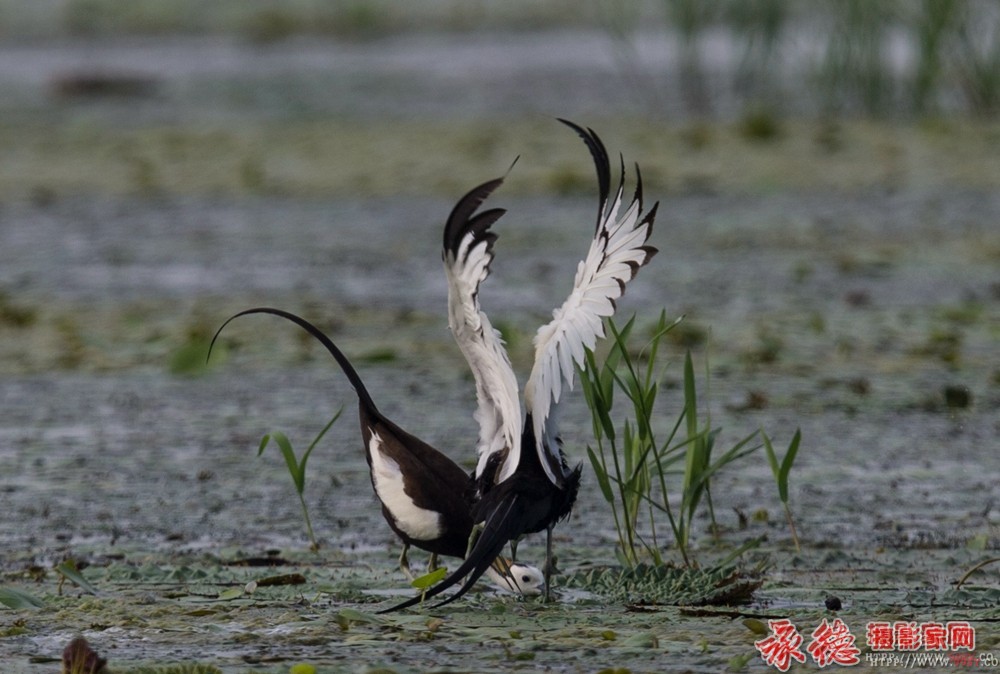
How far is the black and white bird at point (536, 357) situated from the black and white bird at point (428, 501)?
2.9 inches

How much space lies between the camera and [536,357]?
137 inches

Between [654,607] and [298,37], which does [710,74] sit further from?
[654,607]

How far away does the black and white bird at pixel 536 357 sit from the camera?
3.45m

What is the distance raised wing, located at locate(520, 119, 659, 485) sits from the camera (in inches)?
135

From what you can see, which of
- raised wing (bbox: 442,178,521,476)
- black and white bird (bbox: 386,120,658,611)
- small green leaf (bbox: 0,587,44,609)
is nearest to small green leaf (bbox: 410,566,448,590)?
black and white bird (bbox: 386,120,658,611)

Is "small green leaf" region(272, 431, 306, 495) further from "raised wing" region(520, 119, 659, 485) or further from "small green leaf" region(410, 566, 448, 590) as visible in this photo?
"raised wing" region(520, 119, 659, 485)

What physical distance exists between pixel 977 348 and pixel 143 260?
4222 millimetres

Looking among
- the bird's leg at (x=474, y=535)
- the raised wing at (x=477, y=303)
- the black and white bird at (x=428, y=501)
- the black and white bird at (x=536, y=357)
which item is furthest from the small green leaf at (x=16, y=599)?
the raised wing at (x=477, y=303)

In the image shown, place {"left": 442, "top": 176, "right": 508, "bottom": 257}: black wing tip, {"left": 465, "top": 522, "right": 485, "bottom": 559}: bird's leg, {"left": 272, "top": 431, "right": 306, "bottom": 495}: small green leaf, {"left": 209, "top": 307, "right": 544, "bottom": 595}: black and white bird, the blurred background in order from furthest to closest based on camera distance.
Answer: the blurred background → {"left": 272, "top": 431, "right": 306, "bottom": 495}: small green leaf → {"left": 209, "top": 307, "right": 544, "bottom": 595}: black and white bird → {"left": 465, "top": 522, "right": 485, "bottom": 559}: bird's leg → {"left": 442, "top": 176, "right": 508, "bottom": 257}: black wing tip

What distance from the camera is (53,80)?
16.1 metres

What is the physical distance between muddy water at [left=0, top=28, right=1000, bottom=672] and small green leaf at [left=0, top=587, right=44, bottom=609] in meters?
0.05

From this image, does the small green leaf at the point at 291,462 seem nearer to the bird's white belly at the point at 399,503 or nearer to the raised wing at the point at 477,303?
the bird's white belly at the point at 399,503

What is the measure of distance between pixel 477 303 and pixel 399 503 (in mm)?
547

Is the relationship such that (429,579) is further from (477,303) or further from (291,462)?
(291,462)
